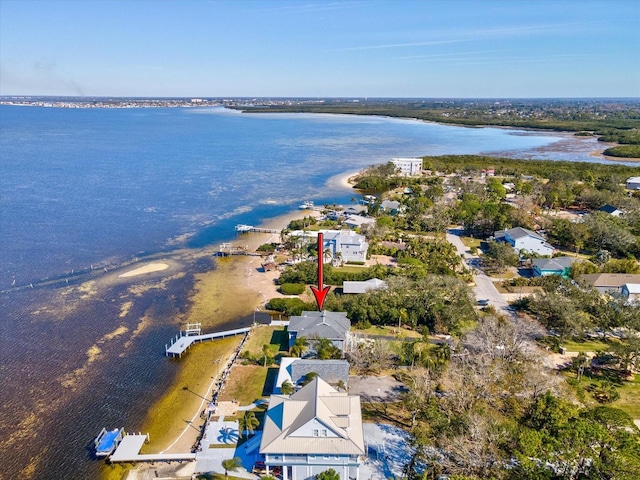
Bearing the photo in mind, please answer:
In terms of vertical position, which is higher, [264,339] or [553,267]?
[553,267]

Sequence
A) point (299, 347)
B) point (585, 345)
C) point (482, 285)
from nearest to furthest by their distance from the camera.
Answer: point (299, 347) → point (585, 345) → point (482, 285)

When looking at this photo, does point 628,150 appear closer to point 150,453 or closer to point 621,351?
point 621,351

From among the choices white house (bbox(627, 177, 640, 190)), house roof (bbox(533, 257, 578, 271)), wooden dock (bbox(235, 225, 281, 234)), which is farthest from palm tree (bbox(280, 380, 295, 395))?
white house (bbox(627, 177, 640, 190))

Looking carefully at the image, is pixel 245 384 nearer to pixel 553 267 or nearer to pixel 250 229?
pixel 553 267

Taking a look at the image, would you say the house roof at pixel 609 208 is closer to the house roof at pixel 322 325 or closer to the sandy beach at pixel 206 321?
the sandy beach at pixel 206 321

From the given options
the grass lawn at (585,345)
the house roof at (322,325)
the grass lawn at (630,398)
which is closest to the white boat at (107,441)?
the house roof at (322,325)

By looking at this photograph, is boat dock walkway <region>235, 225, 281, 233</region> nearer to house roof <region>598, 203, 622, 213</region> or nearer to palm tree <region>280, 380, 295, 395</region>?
palm tree <region>280, 380, 295, 395</region>

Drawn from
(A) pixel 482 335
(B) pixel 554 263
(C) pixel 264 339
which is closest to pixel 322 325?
(C) pixel 264 339
